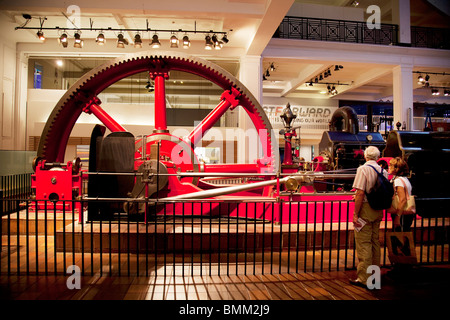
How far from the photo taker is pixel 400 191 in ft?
10.8

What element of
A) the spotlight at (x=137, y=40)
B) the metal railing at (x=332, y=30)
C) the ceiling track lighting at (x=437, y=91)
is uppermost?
the metal railing at (x=332, y=30)

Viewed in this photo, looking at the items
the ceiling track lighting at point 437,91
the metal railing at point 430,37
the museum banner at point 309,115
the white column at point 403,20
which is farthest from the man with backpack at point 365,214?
the ceiling track lighting at point 437,91

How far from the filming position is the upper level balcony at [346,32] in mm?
11016

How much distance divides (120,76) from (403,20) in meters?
10.4

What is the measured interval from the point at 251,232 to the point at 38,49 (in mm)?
9986

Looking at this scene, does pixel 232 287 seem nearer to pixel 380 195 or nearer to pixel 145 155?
pixel 380 195

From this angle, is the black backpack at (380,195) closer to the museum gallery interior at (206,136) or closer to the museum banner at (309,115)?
the museum gallery interior at (206,136)

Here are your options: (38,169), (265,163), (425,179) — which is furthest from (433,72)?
(38,169)

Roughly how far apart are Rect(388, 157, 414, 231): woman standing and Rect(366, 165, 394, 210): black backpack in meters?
0.40

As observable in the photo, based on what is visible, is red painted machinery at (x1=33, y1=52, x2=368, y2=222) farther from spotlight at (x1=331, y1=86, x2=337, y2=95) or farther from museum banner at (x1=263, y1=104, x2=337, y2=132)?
spotlight at (x1=331, y1=86, x2=337, y2=95)

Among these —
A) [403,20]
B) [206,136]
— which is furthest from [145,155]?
[403,20]

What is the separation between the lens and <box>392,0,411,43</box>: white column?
424 inches

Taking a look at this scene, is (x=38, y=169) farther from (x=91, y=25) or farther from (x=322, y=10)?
(x=322, y=10)

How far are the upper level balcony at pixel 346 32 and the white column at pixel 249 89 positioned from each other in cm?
156
